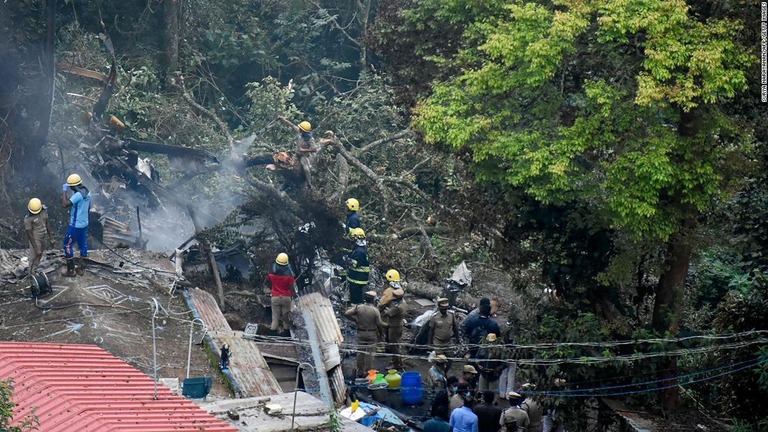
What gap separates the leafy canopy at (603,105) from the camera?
10.9m

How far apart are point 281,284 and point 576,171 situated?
4.81 meters

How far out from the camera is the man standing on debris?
14586 millimetres

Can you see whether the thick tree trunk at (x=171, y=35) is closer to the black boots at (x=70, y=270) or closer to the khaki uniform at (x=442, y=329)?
the black boots at (x=70, y=270)

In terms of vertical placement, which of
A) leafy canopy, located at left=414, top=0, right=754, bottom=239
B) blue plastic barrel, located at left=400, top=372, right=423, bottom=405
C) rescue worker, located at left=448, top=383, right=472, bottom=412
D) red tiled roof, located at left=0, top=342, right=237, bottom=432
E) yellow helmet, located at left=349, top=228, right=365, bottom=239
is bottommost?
blue plastic barrel, located at left=400, top=372, right=423, bottom=405

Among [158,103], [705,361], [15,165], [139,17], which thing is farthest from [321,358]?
[139,17]

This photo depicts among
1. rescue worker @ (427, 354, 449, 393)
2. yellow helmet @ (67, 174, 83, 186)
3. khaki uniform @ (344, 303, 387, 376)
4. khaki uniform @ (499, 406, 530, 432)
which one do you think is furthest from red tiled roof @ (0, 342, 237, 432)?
rescue worker @ (427, 354, 449, 393)

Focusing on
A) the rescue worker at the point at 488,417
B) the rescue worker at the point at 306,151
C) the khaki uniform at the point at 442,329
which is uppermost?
the rescue worker at the point at 306,151

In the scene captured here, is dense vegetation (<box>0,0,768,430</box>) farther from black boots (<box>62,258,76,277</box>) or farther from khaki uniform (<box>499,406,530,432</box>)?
black boots (<box>62,258,76,277</box>)

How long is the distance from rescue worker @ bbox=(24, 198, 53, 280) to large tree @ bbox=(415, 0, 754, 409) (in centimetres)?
537

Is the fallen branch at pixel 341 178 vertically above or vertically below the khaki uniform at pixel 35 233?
above

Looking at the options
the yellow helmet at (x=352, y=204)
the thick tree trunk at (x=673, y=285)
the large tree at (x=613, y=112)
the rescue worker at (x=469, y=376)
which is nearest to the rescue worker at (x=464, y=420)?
the rescue worker at (x=469, y=376)

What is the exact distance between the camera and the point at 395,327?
46.4 ft

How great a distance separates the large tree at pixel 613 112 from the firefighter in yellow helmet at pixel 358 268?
2.44 meters

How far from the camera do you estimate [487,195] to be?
45.7ft
